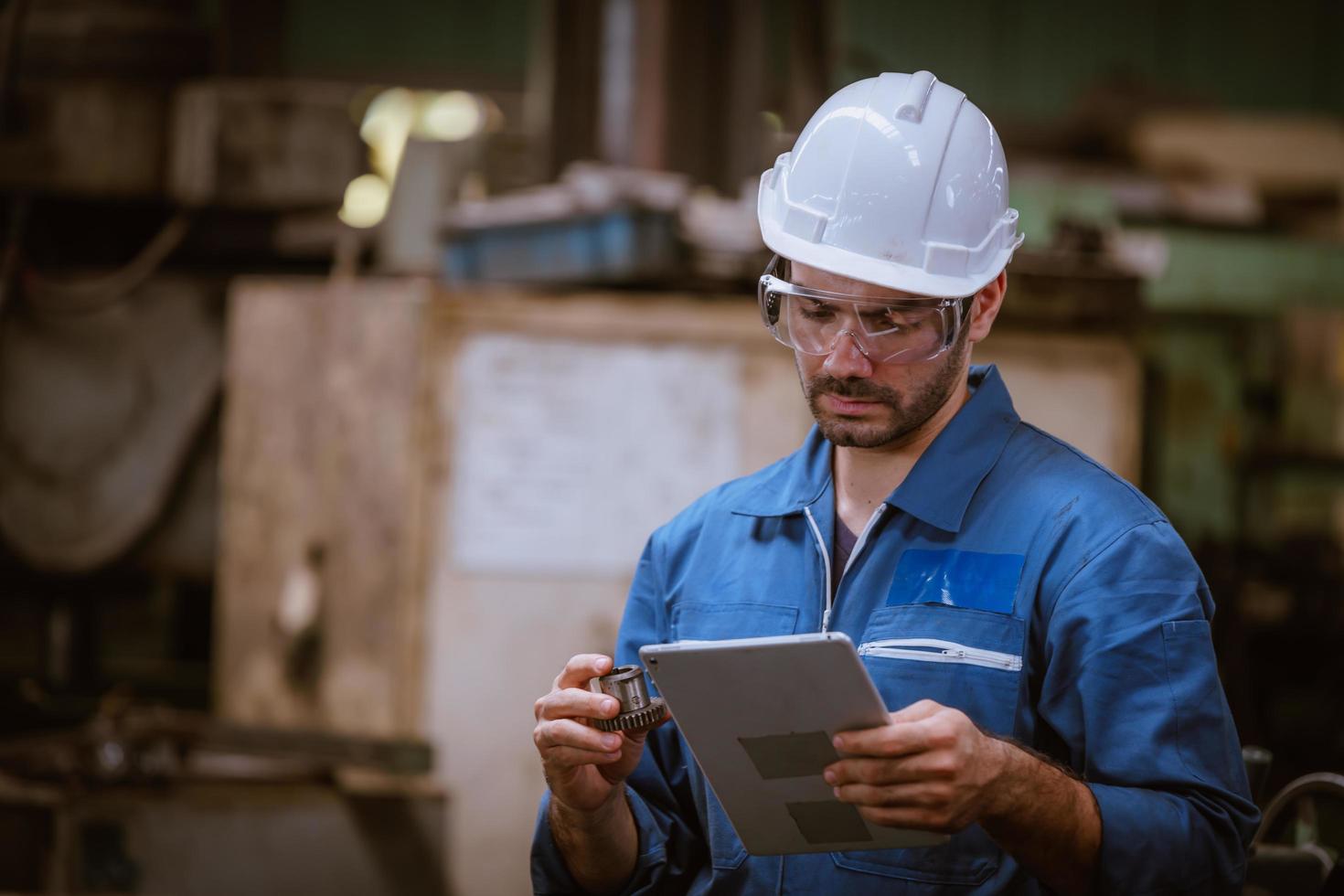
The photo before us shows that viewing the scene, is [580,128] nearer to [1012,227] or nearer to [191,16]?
[191,16]

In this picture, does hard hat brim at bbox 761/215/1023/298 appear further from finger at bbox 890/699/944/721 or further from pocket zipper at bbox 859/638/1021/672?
finger at bbox 890/699/944/721

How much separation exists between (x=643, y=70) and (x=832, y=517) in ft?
9.31

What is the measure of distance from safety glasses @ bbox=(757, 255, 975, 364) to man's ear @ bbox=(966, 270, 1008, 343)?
0.15 feet

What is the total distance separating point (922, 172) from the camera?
58.4 inches

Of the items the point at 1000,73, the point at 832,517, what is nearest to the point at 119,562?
the point at 832,517

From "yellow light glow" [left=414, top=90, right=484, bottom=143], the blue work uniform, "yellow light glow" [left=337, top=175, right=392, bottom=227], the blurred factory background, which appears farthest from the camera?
"yellow light glow" [left=414, top=90, right=484, bottom=143]

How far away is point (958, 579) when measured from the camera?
140 centimetres

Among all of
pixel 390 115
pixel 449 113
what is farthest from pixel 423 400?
pixel 449 113

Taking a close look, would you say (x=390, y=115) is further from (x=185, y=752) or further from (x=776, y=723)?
(x=776, y=723)

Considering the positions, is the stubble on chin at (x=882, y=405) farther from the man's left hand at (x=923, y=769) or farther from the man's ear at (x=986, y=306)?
the man's left hand at (x=923, y=769)

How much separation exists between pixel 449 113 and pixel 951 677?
715cm

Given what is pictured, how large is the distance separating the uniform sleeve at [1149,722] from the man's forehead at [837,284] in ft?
1.15

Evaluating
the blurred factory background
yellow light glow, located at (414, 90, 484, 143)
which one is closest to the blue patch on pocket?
the blurred factory background

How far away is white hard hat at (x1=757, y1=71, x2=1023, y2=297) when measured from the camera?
58.4 inches
